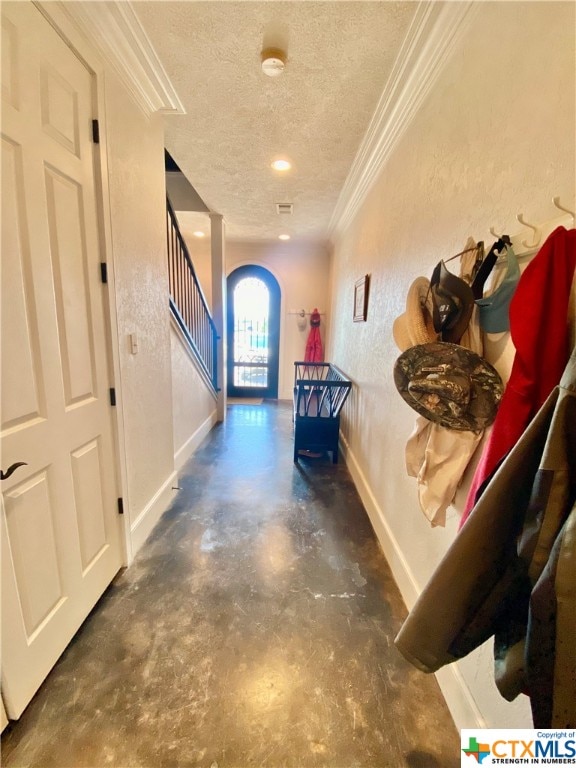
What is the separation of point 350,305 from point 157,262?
2.07 metres

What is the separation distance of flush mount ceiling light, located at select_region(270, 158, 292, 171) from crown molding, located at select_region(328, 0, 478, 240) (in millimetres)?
552

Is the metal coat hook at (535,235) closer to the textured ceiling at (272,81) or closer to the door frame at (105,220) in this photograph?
the textured ceiling at (272,81)

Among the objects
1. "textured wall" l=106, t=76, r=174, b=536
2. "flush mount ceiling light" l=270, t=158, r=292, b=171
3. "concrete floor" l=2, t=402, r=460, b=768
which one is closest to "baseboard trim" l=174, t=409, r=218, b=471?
"textured wall" l=106, t=76, r=174, b=536

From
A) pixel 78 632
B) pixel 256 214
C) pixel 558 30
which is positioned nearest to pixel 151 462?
pixel 78 632

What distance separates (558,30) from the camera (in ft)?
2.66

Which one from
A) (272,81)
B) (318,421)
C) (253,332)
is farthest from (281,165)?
(253,332)

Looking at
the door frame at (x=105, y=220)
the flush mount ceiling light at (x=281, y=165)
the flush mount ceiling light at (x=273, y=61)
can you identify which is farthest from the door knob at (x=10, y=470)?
the flush mount ceiling light at (x=281, y=165)

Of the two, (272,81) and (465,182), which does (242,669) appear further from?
(272,81)

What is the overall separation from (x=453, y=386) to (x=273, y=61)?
1.77 metres

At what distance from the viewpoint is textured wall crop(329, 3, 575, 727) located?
833 millimetres

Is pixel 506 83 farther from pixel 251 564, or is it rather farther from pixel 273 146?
pixel 251 564

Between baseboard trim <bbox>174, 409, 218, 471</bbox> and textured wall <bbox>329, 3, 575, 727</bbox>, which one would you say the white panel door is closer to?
baseboard trim <bbox>174, 409, 218, 471</bbox>

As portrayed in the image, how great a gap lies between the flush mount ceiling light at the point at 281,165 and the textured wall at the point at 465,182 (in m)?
0.79

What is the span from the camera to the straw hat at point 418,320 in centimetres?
117
